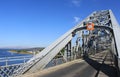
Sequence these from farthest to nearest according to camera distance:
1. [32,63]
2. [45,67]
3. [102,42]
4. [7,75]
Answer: [102,42], [45,67], [32,63], [7,75]

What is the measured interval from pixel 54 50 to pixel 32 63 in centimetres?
555

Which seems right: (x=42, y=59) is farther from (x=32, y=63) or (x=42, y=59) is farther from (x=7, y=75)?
(x=7, y=75)

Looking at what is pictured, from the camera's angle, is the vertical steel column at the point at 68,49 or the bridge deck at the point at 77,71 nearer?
the bridge deck at the point at 77,71

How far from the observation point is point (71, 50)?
109 ft

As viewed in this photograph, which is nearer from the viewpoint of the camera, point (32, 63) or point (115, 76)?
point (115, 76)

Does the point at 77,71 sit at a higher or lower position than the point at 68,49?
lower

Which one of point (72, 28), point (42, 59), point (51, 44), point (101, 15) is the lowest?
point (42, 59)

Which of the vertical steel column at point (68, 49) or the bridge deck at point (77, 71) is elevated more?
the vertical steel column at point (68, 49)

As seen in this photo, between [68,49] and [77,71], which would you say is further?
[68,49]

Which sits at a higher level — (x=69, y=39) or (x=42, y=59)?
(x=69, y=39)

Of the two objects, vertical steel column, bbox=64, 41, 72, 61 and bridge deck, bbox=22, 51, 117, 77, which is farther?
vertical steel column, bbox=64, 41, 72, 61

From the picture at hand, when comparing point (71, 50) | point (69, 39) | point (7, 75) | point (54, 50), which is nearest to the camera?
point (7, 75)

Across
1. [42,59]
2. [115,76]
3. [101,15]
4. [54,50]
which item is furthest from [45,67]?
[101,15]

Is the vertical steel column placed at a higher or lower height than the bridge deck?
higher
